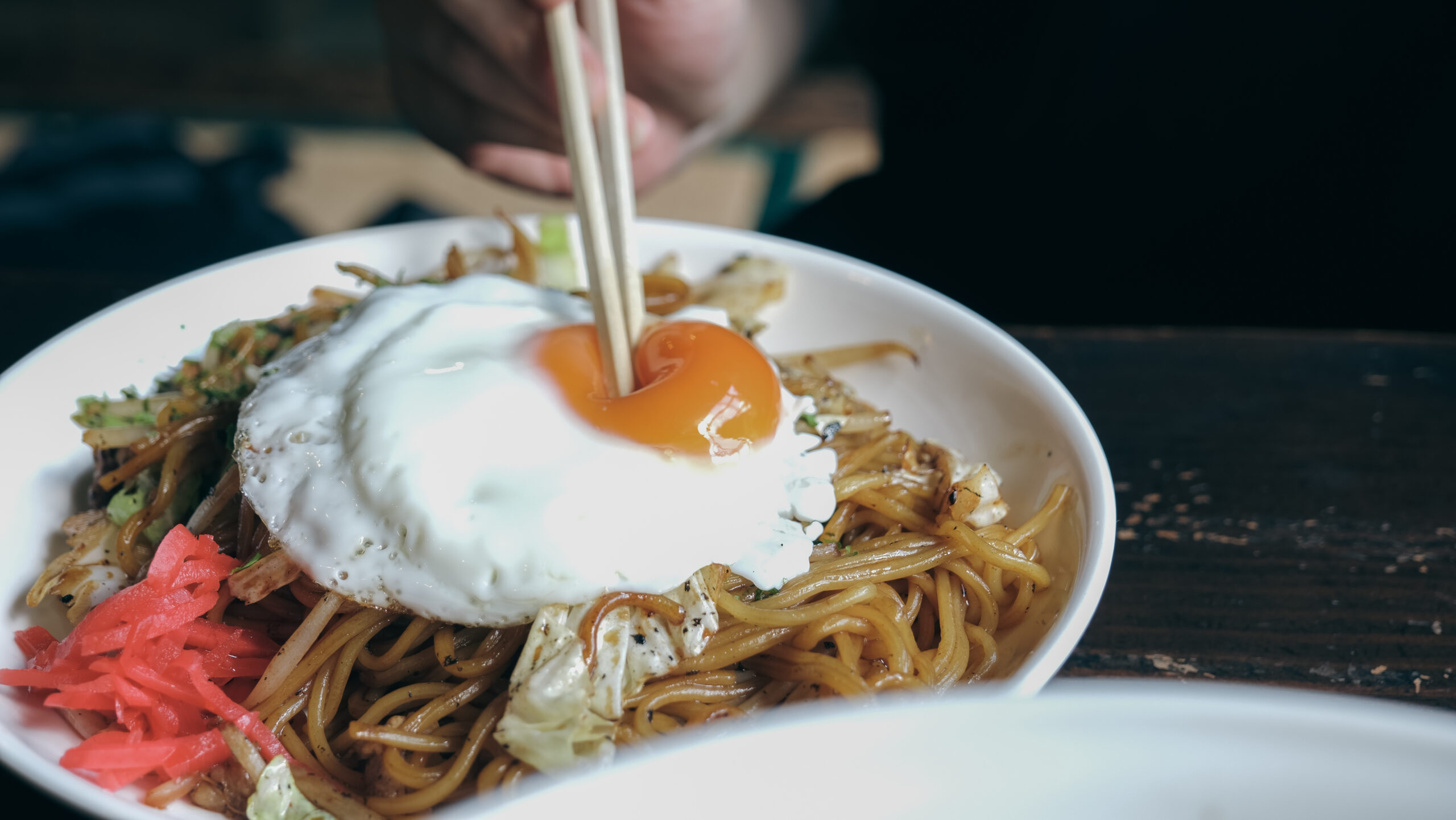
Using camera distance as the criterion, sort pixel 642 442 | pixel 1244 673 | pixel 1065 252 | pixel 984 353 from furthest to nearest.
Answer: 1. pixel 1065 252
2. pixel 984 353
3. pixel 1244 673
4. pixel 642 442

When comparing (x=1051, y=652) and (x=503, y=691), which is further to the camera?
(x=503, y=691)

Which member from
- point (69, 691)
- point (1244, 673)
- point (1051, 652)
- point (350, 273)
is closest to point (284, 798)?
point (69, 691)

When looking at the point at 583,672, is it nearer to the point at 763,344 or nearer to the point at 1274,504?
the point at 763,344

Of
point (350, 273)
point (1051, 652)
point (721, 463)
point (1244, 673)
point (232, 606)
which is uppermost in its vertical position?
point (350, 273)

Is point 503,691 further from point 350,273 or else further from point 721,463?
point 350,273

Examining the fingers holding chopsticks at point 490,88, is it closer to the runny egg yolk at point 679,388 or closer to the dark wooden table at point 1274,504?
the runny egg yolk at point 679,388

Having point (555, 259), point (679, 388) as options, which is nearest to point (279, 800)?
point (679, 388)

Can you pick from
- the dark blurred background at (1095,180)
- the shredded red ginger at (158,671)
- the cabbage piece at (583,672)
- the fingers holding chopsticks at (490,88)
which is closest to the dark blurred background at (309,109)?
the dark blurred background at (1095,180)
